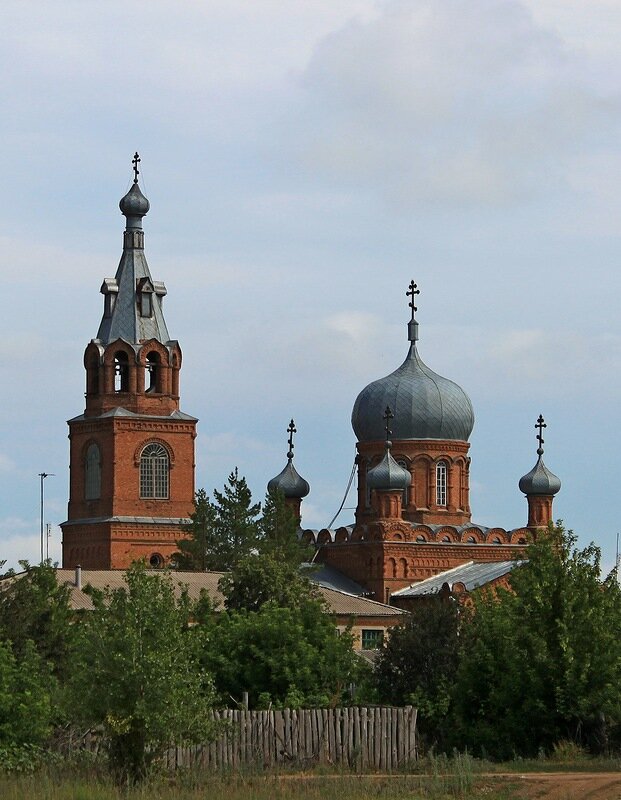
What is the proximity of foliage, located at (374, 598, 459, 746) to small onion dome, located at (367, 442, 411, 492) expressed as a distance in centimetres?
3472

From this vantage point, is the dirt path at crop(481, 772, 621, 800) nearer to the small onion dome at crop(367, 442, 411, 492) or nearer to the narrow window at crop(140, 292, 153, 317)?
the small onion dome at crop(367, 442, 411, 492)

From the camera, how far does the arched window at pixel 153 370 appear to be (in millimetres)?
82938

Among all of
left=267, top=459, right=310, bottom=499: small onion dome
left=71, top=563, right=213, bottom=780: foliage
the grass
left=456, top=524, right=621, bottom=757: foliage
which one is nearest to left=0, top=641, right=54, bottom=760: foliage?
the grass

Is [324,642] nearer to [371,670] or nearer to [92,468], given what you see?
[371,670]

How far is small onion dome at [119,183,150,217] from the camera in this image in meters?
83.4

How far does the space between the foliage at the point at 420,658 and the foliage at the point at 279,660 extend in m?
0.96

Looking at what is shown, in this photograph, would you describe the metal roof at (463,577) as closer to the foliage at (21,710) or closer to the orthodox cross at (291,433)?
the orthodox cross at (291,433)

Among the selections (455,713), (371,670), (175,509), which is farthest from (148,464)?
(455,713)

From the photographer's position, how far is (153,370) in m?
83.4

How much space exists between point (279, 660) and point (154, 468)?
37983mm

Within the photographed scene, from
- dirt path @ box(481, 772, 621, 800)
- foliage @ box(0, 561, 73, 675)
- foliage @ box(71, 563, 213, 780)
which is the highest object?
foliage @ box(0, 561, 73, 675)

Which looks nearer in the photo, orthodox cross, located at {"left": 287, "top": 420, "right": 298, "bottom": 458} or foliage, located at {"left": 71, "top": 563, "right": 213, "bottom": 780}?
foliage, located at {"left": 71, "top": 563, "right": 213, "bottom": 780}

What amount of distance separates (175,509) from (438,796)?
170 ft

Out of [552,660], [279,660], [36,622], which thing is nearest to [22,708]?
[36,622]
